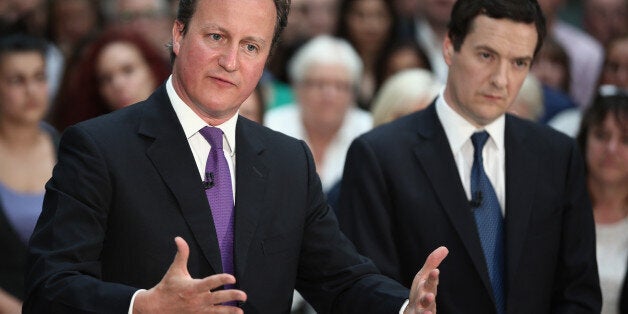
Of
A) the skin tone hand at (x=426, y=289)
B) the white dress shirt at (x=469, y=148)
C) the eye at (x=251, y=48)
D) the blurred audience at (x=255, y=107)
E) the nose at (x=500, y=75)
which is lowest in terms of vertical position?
the blurred audience at (x=255, y=107)

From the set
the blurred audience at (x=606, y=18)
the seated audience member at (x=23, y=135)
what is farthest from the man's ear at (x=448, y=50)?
the blurred audience at (x=606, y=18)

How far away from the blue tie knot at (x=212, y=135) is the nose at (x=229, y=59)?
0.19 metres

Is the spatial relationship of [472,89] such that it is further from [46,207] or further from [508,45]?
[46,207]

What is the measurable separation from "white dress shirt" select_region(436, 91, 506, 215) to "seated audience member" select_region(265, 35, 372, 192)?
224cm

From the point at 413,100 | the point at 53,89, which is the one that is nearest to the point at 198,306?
the point at 413,100

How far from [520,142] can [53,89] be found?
3941 millimetres

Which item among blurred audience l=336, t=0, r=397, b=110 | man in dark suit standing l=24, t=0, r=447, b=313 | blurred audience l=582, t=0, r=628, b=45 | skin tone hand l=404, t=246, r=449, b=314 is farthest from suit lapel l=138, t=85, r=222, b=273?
blurred audience l=582, t=0, r=628, b=45

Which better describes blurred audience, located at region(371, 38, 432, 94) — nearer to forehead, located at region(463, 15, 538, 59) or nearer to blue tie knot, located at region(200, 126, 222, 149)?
forehead, located at region(463, 15, 538, 59)

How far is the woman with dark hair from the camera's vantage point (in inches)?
226

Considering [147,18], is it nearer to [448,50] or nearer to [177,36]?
[448,50]

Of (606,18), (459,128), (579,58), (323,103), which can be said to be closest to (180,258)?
(459,128)

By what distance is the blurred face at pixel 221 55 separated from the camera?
9.59ft

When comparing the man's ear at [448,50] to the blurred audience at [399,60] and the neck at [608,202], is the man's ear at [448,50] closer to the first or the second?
the neck at [608,202]

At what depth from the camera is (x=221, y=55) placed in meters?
2.92
